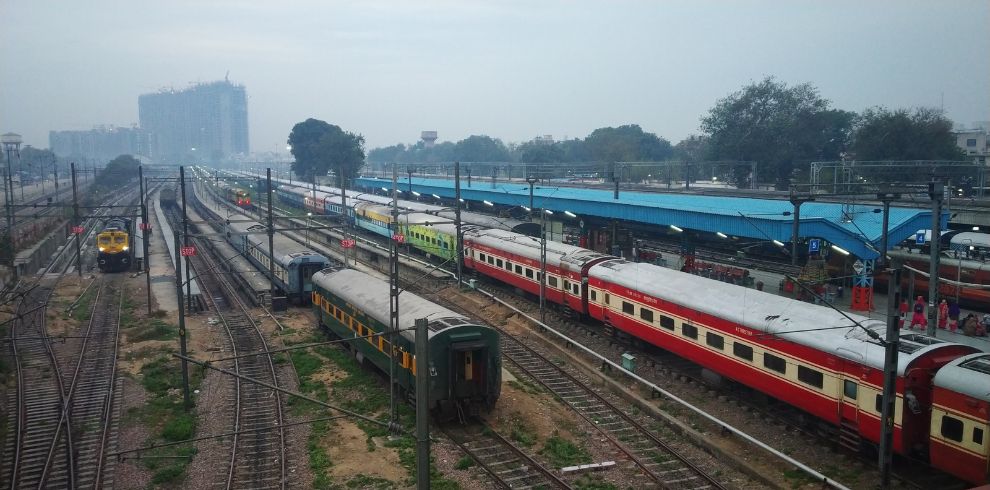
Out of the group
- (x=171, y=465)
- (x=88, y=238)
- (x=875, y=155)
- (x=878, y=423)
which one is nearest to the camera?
(x=878, y=423)

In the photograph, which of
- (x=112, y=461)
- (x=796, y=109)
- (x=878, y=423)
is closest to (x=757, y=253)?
(x=878, y=423)

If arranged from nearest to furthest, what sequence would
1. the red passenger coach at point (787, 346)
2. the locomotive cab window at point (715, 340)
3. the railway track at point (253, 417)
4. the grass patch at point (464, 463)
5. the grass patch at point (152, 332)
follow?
1. the red passenger coach at point (787, 346)
2. the railway track at point (253, 417)
3. the grass patch at point (464, 463)
4. the locomotive cab window at point (715, 340)
5. the grass patch at point (152, 332)

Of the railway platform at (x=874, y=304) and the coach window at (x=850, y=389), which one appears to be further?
the railway platform at (x=874, y=304)

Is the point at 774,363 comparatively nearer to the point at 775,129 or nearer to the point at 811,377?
the point at 811,377

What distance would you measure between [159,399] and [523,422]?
10.7 metres

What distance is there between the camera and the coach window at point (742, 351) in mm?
17453

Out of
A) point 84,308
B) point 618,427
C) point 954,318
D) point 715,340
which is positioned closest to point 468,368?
point 618,427

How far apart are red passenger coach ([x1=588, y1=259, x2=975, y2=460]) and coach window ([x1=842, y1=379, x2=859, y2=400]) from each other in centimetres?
2

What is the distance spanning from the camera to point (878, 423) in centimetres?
1377

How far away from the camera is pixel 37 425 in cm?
1792

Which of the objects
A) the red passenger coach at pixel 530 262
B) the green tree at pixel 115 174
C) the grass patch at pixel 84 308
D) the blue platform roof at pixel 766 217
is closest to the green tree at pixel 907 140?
the blue platform roof at pixel 766 217

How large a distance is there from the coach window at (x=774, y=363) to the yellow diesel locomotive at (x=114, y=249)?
40.8 metres

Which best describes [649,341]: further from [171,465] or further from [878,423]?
[171,465]

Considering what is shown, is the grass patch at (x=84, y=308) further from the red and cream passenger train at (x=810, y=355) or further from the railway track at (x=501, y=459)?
the red and cream passenger train at (x=810, y=355)
